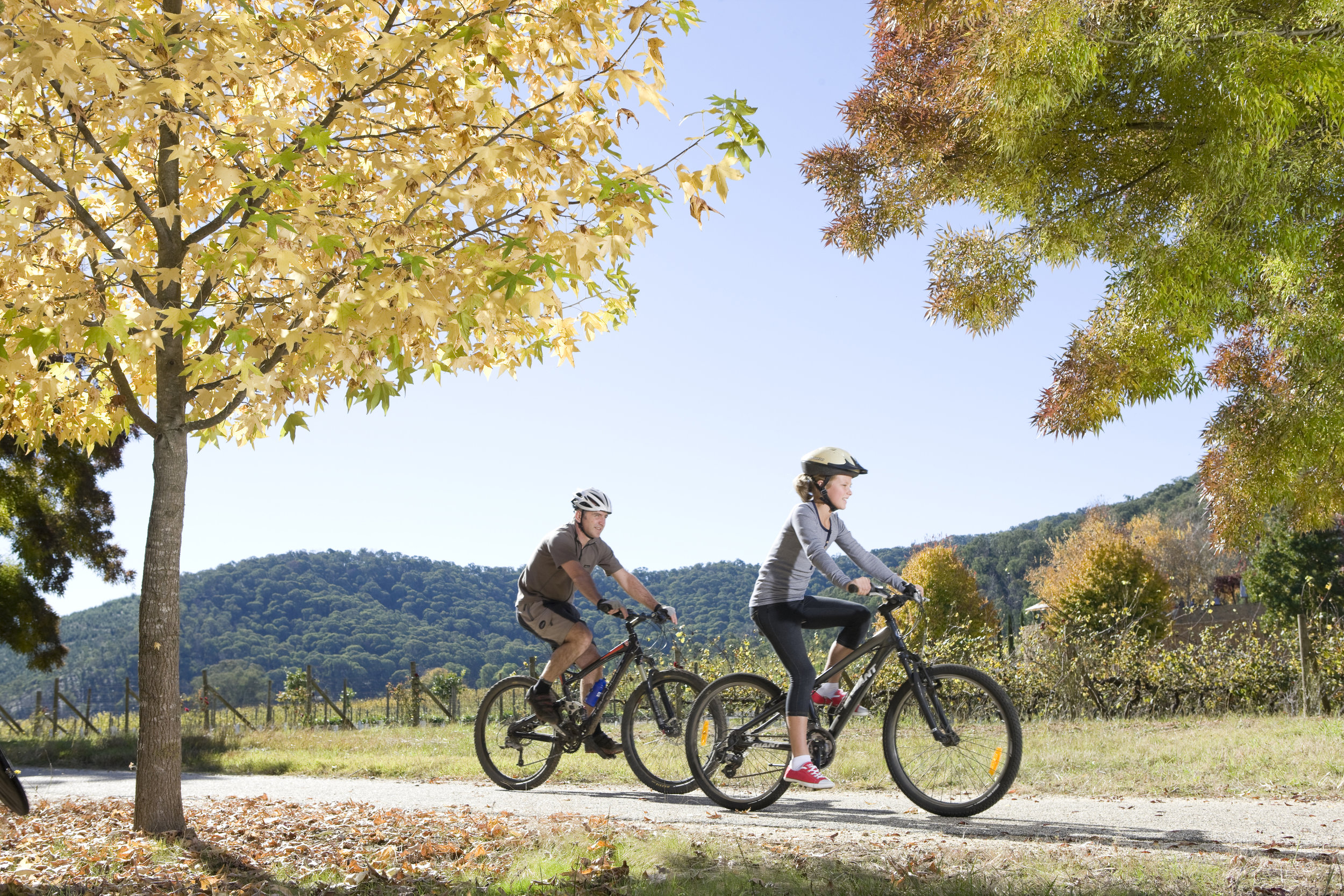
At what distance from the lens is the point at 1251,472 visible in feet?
42.1

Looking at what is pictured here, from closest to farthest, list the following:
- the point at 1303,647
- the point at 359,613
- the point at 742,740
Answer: the point at 742,740
the point at 1303,647
the point at 359,613

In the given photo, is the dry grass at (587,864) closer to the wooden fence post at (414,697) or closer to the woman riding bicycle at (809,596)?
the woman riding bicycle at (809,596)

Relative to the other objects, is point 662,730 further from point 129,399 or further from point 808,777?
point 129,399

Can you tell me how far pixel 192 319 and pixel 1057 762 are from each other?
6.92 metres

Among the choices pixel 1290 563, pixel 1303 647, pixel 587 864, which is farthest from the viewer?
pixel 1290 563

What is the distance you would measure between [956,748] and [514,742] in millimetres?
3604

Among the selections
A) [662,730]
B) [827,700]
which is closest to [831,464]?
[827,700]

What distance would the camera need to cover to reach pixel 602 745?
738cm

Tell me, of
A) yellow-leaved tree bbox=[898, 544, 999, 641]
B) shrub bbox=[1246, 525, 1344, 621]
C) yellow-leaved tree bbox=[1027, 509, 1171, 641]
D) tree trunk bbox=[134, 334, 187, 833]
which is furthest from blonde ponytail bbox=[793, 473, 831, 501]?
shrub bbox=[1246, 525, 1344, 621]

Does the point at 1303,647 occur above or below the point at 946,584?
below

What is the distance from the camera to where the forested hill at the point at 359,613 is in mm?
56562

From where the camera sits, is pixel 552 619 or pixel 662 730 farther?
pixel 552 619

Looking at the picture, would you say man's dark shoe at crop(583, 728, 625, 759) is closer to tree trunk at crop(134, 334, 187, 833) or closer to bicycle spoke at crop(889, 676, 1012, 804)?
bicycle spoke at crop(889, 676, 1012, 804)

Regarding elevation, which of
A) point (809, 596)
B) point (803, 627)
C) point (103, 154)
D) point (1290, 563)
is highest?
point (103, 154)
